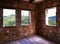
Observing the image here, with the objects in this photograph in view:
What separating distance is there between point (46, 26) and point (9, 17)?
234cm

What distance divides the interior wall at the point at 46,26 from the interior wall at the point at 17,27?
414 millimetres

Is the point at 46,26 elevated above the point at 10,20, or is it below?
below

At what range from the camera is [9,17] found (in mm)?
5379

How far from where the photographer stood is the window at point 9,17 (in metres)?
5.07

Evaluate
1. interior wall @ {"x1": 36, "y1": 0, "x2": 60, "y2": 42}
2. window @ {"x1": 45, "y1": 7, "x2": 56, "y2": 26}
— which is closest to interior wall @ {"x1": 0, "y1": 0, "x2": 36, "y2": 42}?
interior wall @ {"x1": 36, "y1": 0, "x2": 60, "y2": 42}

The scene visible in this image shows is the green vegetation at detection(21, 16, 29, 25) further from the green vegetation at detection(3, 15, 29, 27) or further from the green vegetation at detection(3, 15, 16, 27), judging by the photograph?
the green vegetation at detection(3, 15, 16, 27)

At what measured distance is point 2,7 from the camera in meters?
4.75

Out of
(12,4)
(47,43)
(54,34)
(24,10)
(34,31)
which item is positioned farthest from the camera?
(34,31)

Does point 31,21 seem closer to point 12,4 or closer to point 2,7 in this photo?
point 12,4

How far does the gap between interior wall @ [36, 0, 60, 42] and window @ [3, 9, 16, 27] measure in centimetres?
173

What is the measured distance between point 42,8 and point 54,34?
1.93m

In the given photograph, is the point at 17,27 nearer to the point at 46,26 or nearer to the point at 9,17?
the point at 9,17

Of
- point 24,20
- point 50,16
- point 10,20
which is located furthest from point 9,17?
point 50,16

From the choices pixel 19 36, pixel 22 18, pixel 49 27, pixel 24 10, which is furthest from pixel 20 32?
pixel 49 27
